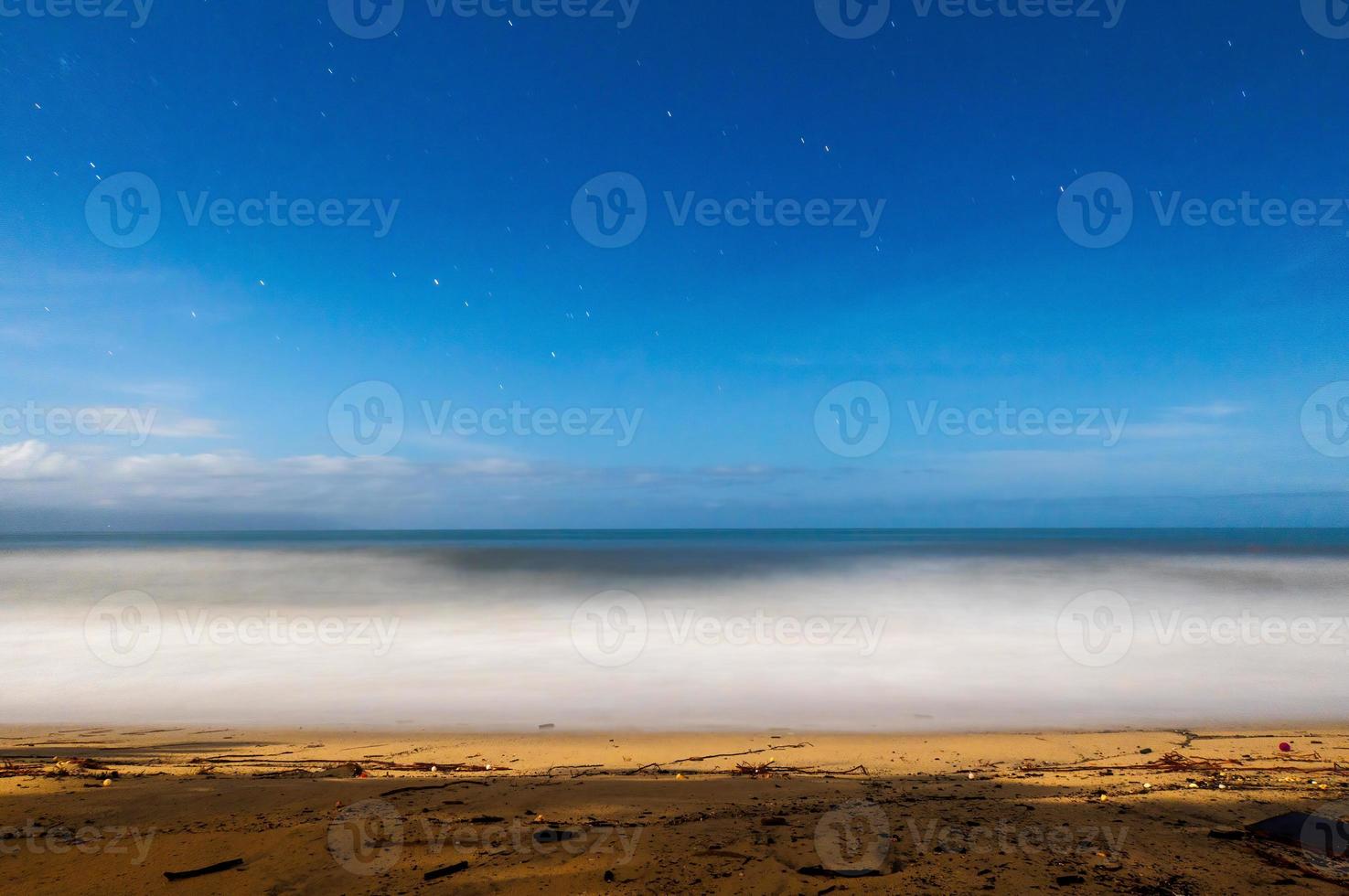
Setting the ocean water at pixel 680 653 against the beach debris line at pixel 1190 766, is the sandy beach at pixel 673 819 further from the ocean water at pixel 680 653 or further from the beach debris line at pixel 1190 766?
the ocean water at pixel 680 653

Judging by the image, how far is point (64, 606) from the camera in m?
18.0

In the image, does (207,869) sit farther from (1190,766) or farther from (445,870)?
(1190,766)

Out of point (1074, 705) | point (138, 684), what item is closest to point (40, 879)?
point (138, 684)

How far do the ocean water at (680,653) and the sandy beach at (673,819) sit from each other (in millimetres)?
1861

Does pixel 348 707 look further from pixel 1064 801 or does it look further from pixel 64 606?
pixel 64 606

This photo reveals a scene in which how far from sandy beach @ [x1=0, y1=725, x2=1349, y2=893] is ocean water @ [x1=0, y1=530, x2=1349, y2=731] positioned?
6.10 feet

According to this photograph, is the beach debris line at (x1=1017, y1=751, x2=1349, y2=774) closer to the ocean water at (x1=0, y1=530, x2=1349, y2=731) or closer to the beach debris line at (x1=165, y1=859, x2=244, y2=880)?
the ocean water at (x1=0, y1=530, x2=1349, y2=731)

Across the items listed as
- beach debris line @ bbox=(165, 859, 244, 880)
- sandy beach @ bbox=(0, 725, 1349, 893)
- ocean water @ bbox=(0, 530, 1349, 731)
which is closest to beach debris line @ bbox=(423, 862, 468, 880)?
sandy beach @ bbox=(0, 725, 1349, 893)

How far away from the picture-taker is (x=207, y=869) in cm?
313

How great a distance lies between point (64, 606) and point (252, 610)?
5.08 metres

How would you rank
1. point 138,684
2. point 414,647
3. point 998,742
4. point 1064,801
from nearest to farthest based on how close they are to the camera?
point 1064,801 < point 998,742 < point 138,684 < point 414,647


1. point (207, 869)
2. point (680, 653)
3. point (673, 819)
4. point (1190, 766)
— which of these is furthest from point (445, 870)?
point (680, 653)

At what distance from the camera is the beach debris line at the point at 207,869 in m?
3.06

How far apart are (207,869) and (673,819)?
230 centimetres
